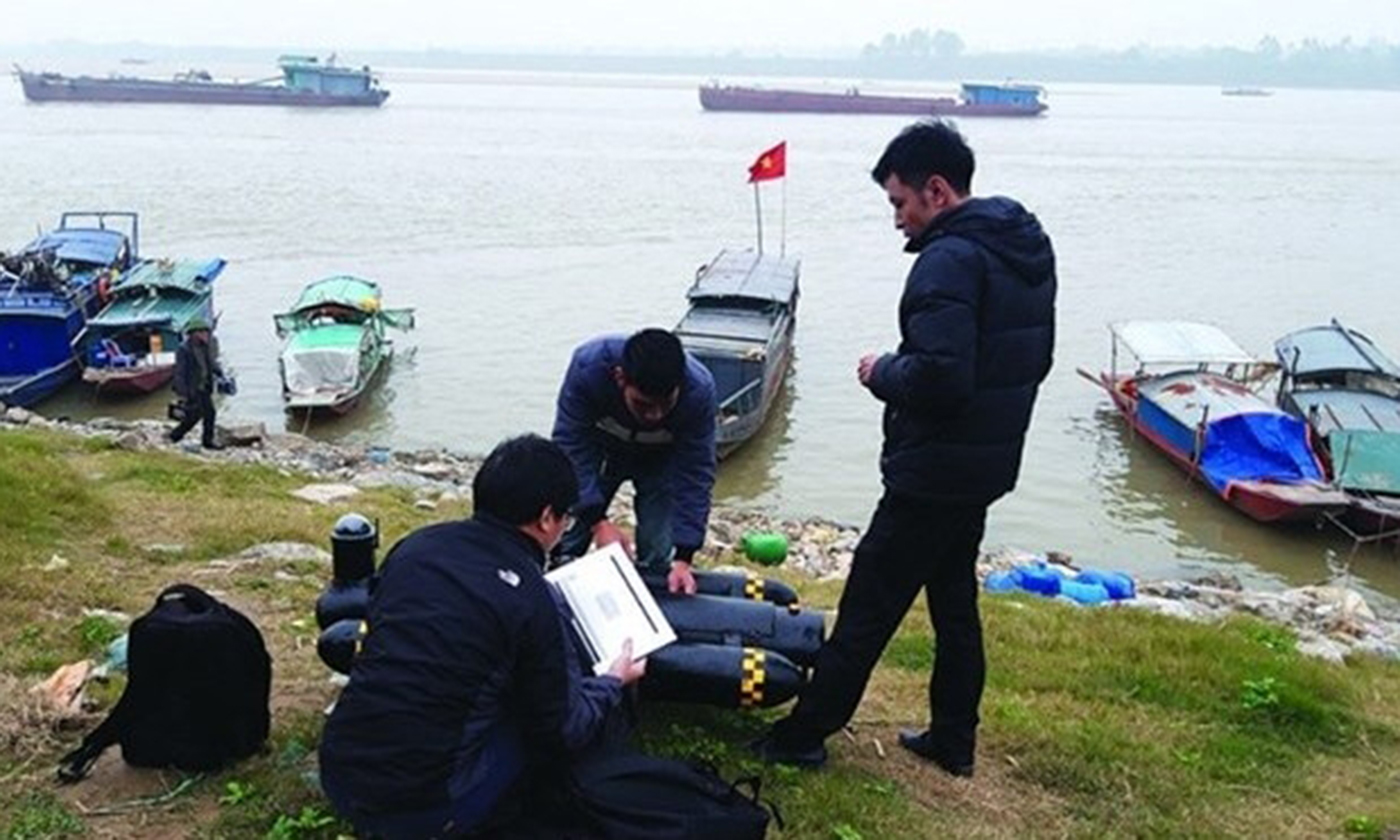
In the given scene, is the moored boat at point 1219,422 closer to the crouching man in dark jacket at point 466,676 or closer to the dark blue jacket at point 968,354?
the dark blue jacket at point 968,354

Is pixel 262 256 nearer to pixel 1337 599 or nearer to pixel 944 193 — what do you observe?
pixel 1337 599

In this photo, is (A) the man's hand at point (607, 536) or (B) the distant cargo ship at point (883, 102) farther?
(B) the distant cargo ship at point (883, 102)

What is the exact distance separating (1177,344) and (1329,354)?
8.07 ft

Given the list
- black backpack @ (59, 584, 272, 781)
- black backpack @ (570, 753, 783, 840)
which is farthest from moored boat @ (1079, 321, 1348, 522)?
black backpack @ (59, 584, 272, 781)

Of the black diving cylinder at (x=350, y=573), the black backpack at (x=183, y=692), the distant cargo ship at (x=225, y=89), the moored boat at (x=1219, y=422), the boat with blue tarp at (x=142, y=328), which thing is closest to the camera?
the black backpack at (x=183, y=692)

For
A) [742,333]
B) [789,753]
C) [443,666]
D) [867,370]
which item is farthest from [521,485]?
[742,333]

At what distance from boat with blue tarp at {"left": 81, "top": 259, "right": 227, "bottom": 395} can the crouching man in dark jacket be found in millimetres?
19933

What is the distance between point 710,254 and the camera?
4019 centimetres

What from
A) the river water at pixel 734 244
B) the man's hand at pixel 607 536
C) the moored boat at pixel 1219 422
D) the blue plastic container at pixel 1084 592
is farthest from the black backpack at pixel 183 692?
the moored boat at pixel 1219 422

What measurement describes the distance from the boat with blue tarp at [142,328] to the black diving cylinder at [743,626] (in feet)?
62.4

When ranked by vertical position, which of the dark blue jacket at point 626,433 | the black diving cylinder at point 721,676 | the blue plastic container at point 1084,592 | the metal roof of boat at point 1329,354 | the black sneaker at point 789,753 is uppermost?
→ the dark blue jacket at point 626,433

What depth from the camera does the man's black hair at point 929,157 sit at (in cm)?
414

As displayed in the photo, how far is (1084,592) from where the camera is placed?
12.2 metres

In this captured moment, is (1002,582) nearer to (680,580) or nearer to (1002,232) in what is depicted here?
(680,580)
